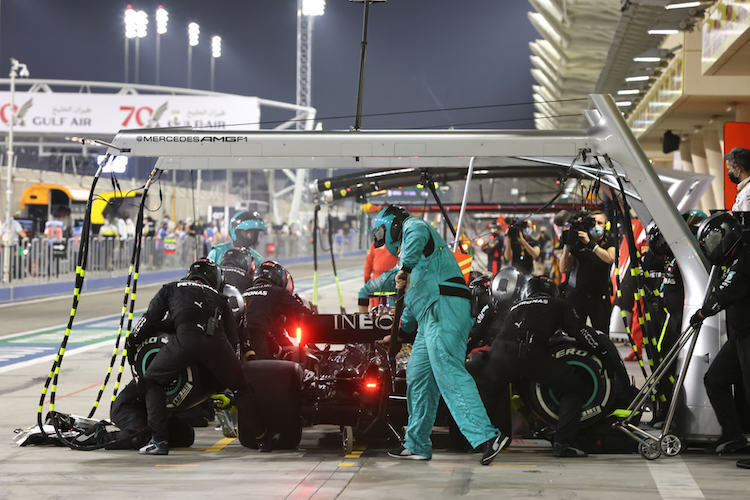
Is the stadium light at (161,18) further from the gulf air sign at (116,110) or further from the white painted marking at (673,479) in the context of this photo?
the white painted marking at (673,479)

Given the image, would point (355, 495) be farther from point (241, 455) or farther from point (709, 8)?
point (709, 8)

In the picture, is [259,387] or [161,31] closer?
[259,387]

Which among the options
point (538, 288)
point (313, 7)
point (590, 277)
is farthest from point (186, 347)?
point (313, 7)

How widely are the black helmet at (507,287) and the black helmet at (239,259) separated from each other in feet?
10.9

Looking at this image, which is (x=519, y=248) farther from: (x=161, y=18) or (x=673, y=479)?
(x=161, y=18)

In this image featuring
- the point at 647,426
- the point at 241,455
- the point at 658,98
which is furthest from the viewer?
the point at 658,98

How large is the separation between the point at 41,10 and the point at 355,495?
79.5m

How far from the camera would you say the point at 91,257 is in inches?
1193

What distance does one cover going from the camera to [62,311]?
77.3 feet

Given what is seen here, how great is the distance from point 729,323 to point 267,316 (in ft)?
13.0

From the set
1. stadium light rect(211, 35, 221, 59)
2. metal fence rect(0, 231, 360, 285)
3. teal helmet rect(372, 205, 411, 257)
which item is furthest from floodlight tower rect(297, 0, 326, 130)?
teal helmet rect(372, 205, 411, 257)

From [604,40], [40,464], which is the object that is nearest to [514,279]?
[40,464]

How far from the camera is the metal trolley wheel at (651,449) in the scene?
26.3 ft

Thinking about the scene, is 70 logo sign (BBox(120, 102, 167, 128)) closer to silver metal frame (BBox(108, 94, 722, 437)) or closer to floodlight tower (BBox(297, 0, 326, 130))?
floodlight tower (BBox(297, 0, 326, 130))
